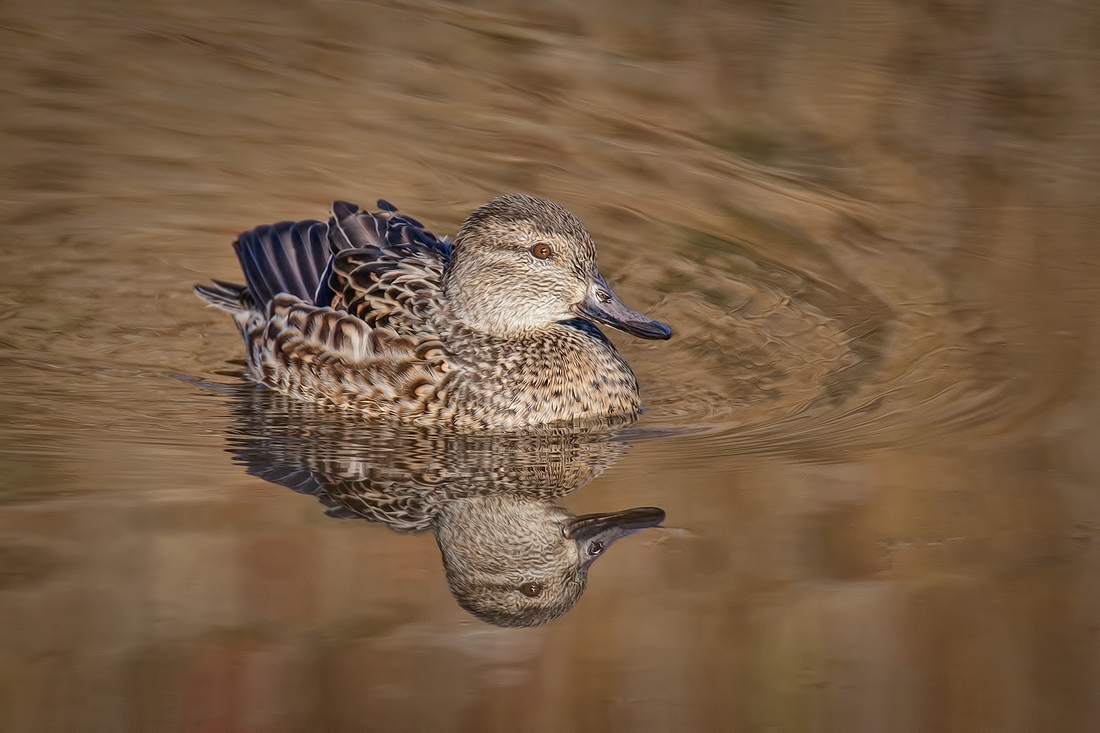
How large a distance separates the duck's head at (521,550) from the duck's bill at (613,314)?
50.6 inches

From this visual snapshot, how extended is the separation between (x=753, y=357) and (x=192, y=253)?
3438 mm

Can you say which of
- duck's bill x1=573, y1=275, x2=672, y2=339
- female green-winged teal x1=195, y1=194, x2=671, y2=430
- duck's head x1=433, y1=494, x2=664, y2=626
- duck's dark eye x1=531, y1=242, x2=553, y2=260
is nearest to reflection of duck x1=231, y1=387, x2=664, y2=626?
duck's head x1=433, y1=494, x2=664, y2=626

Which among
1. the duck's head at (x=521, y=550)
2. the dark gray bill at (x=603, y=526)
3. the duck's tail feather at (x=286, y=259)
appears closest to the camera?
the duck's head at (x=521, y=550)

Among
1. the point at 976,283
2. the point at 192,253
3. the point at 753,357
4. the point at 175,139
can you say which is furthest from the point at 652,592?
the point at 175,139

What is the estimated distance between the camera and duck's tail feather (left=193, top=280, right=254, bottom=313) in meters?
8.27

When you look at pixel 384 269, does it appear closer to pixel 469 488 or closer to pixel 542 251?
pixel 542 251

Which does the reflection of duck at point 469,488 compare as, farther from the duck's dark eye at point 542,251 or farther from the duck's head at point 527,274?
the duck's dark eye at point 542,251

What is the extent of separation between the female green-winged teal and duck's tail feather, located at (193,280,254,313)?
35cm

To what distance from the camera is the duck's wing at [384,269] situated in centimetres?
756

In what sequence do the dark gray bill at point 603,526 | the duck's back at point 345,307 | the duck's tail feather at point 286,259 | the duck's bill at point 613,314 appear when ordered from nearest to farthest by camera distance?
the dark gray bill at point 603,526 → the duck's bill at point 613,314 → the duck's back at point 345,307 → the duck's tail feather at point 286,259

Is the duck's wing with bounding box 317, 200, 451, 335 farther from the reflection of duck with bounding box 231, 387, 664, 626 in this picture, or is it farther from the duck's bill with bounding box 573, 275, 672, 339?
the duck's bill with bounding box 573, 275, 672, 339

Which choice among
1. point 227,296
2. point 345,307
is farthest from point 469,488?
point 227,296

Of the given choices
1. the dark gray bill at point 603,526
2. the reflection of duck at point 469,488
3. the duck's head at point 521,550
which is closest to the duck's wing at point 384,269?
the reflection of duck at point 469,488

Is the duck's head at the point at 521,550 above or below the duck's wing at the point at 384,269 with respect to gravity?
below
